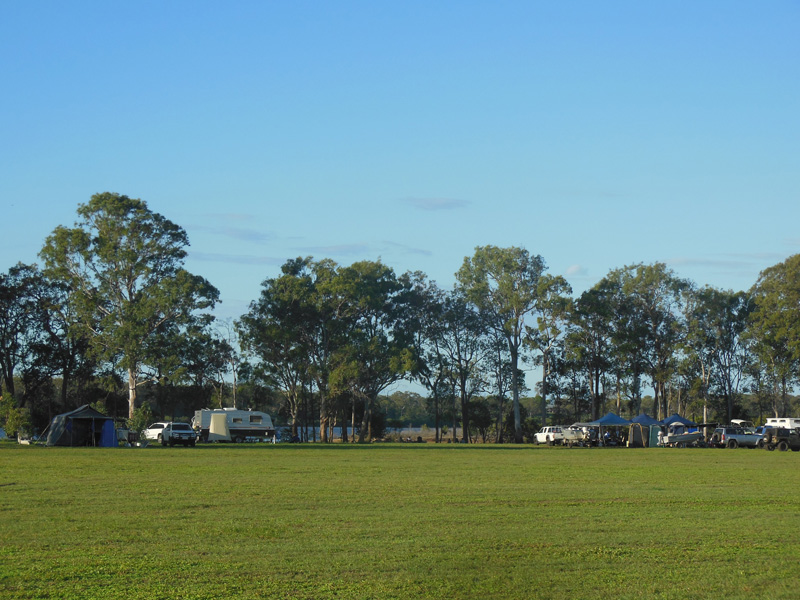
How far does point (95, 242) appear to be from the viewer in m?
57.7

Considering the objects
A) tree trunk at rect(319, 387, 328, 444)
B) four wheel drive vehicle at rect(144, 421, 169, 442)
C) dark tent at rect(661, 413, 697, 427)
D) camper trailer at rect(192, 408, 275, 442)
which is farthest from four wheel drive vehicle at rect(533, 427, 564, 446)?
four wheel drive vehicle at rect(144, 421, 169, 442)

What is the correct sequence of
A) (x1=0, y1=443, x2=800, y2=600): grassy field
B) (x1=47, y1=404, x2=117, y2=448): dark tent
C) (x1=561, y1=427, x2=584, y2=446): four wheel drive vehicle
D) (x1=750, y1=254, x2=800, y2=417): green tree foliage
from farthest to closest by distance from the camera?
(x1=750, y1=254, x2=800, y2=417): green tree foliage < (x1=561, y1=427, x2=584, y2=446): four wheel drive vehicle < (x1=47, y1=404, x2=117, y2=448): dark tent < (x1=0, y1=443, x2=800, y2=600): grassy field

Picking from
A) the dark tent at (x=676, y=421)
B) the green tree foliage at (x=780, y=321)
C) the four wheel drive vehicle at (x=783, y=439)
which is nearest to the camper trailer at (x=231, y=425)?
the dark tent at (x=676, y=421)

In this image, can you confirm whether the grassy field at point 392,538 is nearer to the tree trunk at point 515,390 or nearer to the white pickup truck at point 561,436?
the white pickup truck at point 561,436

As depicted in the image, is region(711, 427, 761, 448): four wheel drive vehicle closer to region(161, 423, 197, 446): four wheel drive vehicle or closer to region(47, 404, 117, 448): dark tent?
region(161, 423, 197, 446): four wheel drive vehicle

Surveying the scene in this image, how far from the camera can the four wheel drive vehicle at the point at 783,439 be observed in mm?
48688

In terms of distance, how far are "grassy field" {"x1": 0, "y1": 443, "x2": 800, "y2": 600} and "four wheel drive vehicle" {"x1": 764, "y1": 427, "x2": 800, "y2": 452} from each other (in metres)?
29.3

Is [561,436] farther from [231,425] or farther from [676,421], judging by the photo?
[231,425]

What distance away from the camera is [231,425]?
200 ft

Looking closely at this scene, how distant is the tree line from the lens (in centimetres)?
5878

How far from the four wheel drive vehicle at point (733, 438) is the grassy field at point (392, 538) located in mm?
33163

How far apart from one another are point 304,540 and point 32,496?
767 cm

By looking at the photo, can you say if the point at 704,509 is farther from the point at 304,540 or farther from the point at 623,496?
the point at 304,540

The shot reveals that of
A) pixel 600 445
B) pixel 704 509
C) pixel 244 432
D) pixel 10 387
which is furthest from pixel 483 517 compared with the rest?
pixel 10 387
